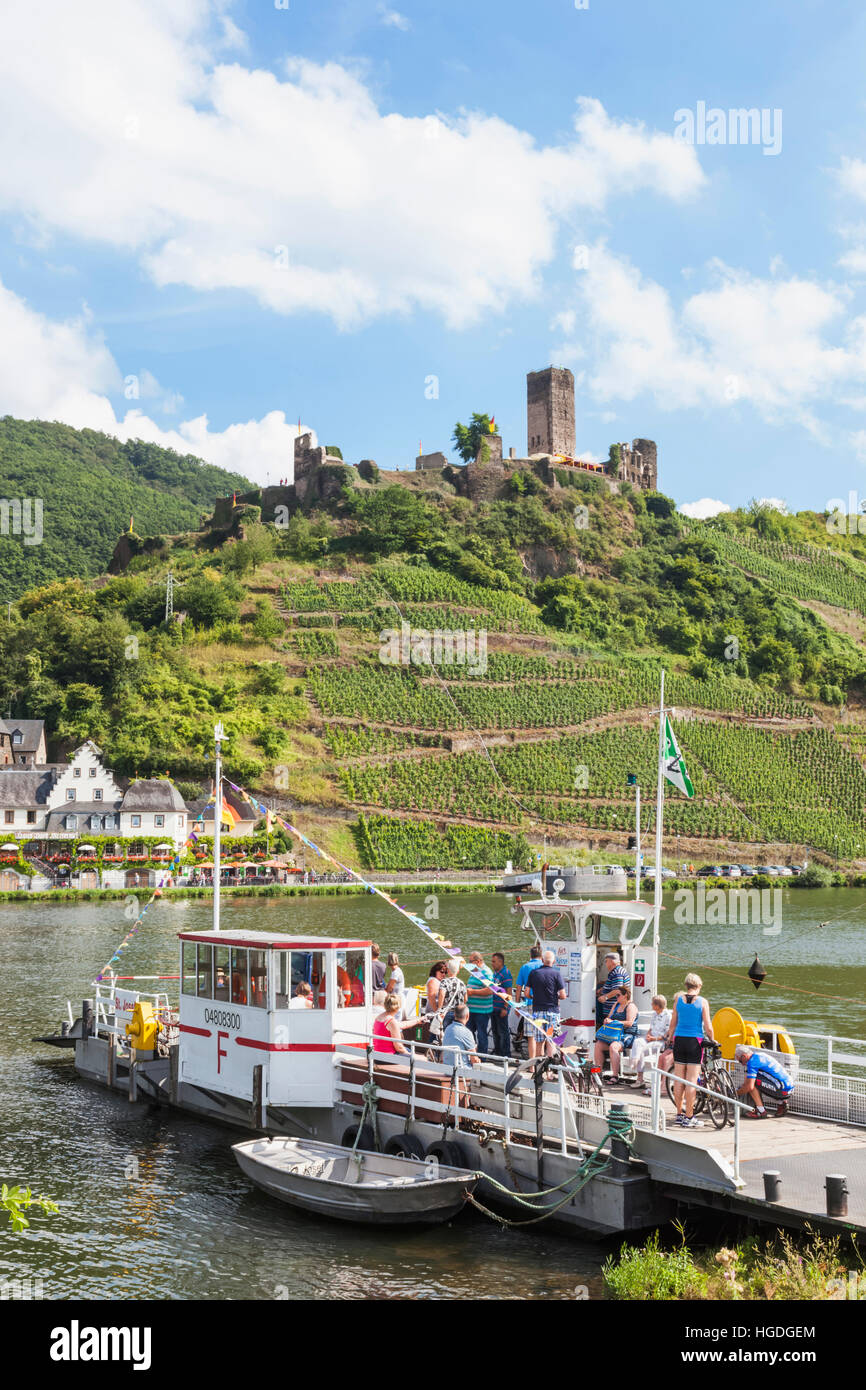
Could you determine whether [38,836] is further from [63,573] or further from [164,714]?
[63,573]

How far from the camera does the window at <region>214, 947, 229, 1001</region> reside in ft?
65.9

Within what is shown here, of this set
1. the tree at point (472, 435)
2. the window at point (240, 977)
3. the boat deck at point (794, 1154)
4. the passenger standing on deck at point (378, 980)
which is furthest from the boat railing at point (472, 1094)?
the tree at point (472, 435)

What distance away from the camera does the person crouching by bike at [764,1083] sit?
54.5 ft

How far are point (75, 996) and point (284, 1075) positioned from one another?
18.7m

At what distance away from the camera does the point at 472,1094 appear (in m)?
16.8

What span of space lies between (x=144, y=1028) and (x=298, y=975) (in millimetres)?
6495

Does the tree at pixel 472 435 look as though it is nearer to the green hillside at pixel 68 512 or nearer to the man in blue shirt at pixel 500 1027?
the green hillside at pixel 68 512

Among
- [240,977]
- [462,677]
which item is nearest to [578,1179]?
[240,977]

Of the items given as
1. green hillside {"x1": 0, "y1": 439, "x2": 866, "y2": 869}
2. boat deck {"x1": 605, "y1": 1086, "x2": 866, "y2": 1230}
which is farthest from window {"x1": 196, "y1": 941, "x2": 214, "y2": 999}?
green hillside {"x1": 0, "y1": 439, "x2": 866, "y2": 869}

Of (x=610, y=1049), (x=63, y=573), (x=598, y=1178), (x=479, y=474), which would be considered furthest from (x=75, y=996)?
(x=63, y=573)

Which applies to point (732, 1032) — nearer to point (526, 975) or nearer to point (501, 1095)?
point (526, 975)

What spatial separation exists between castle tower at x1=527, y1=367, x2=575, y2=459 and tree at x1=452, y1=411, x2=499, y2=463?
11.2 metres

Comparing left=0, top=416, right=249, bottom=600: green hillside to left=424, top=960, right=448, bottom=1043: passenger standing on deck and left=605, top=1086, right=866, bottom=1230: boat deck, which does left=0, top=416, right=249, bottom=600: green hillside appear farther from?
left=605, top=1086, right=866, bottom=1230: boat deck

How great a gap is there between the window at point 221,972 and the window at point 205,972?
140 mm
